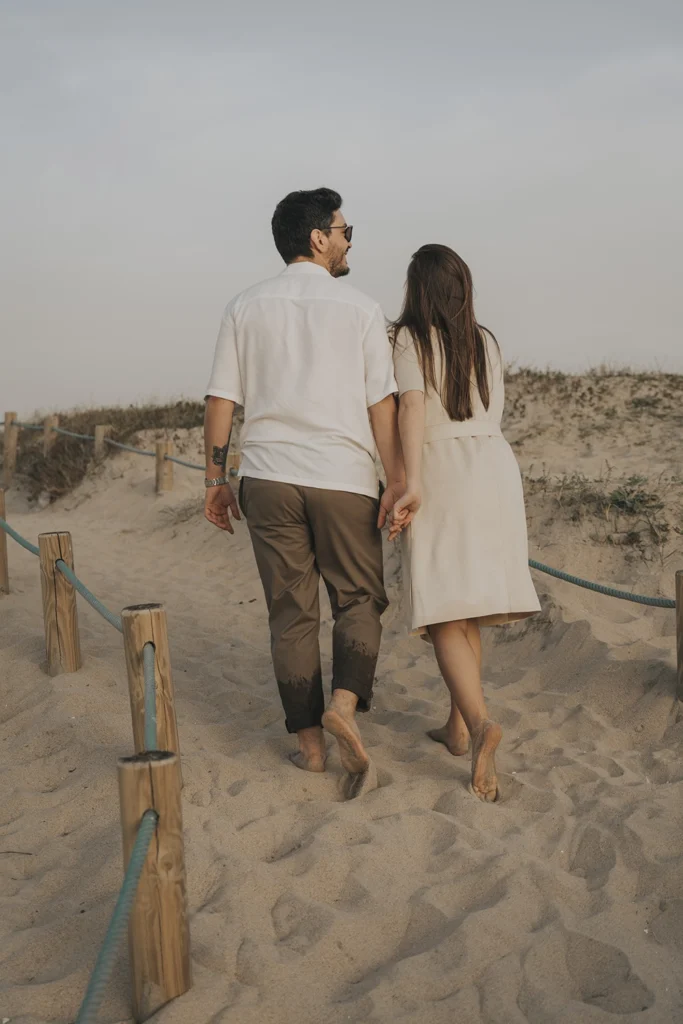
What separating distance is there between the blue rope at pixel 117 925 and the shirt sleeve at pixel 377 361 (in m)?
1.78

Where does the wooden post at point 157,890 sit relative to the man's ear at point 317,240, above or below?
below

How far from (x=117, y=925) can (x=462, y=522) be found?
2.00 metres

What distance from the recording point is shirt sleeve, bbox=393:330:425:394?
130 inches

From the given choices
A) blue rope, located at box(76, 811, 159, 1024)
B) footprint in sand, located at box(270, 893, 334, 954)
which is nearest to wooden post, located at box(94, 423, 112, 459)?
footprint in sand, located at box(270, 893, 334, 954)

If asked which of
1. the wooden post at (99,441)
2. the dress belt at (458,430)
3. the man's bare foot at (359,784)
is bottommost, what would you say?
the man's bare foot at (359,784)

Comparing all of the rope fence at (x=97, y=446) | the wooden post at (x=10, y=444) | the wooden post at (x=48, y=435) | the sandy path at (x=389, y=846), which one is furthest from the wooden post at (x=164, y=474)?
the sandy path at (x=389, y=846)

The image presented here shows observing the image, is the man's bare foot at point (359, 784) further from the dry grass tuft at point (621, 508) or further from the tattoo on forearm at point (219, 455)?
the dry grass tuft at point (621, 508)

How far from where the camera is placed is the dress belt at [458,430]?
11.0ft

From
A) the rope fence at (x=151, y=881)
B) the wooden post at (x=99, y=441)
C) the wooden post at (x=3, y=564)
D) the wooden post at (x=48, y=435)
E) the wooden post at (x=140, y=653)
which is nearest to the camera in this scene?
the rope fence at (x=151, y=881)

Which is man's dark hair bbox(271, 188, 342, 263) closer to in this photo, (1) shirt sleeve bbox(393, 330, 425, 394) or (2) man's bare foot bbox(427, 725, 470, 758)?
(1) shirt sleeve bbox(393, 330, 425, 394)

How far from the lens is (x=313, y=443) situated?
3244mm

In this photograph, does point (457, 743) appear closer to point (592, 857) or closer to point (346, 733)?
point (346, 733)

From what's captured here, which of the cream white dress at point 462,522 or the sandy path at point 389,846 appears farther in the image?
the cream white dress at point 462,522

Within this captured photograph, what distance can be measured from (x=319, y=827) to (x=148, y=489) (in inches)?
350
